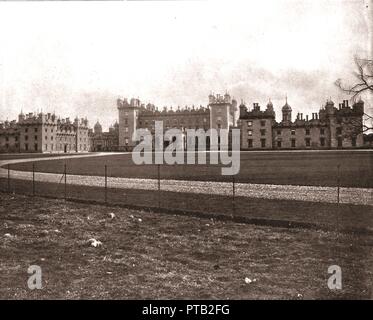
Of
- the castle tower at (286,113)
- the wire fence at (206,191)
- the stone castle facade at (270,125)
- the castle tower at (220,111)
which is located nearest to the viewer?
the wire fence at (206,191)

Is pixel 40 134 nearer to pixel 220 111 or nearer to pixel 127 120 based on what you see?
pixel 127 120

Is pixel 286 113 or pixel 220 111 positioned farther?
pixel 220 111

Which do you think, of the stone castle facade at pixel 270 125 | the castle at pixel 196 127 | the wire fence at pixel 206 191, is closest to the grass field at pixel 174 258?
the wire fence at pixel 206 191

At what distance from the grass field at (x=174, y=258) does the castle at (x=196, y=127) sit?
57338 millimetres

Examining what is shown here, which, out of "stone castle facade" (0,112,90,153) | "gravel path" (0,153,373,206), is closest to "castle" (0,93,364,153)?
"stone castle facade" (0,112,90,153)

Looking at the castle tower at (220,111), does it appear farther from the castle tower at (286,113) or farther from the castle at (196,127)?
the castle tower at (286,113)

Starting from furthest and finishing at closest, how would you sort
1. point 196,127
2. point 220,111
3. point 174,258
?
point 196,127 → point 220,111 → point 174,258

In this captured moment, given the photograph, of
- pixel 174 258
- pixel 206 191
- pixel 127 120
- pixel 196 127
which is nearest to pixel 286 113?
pixel 196 127

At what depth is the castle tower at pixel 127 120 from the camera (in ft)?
320

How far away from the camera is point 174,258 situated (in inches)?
A: 295

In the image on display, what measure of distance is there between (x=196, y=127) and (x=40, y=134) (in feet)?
123

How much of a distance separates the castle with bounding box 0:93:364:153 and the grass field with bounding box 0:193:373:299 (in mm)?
57338

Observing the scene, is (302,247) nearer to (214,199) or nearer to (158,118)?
(214,199)
